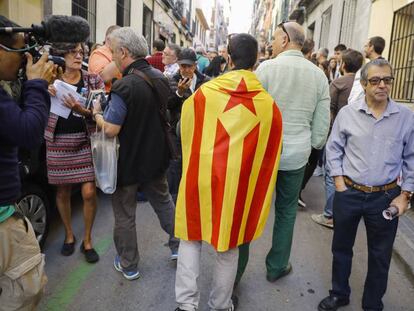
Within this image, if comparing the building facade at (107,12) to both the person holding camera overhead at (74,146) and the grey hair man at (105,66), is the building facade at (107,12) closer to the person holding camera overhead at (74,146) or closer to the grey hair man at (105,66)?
the grey hair man at (105,66)

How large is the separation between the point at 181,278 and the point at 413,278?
215 centimetres

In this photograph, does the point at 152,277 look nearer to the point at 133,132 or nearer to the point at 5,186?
the point at 133,132

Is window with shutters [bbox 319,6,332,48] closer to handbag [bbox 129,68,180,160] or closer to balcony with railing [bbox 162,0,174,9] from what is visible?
balcony with railing [bbox 162,0,174,9]

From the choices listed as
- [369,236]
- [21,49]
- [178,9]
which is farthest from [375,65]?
[178,9]

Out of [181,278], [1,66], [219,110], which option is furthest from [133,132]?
[1,66]

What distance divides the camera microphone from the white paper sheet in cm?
38

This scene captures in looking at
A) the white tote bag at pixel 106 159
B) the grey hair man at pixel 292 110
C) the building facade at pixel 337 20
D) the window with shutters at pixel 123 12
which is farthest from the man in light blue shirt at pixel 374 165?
the window with shutters at pixel 123 12

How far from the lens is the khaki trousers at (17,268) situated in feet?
5.68

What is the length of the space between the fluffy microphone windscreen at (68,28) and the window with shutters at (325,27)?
11793 millimetres

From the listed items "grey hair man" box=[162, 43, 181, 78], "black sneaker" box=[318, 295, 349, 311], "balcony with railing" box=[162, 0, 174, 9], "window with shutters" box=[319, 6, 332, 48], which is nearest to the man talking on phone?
"grey hair man" box=[162, 43, 181, 78]

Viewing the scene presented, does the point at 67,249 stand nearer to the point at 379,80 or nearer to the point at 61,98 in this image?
the point at 61,98

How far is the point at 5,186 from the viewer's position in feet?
5.71

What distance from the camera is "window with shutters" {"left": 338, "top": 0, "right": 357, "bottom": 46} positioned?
986 centimetres

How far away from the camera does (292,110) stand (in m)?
2.92
